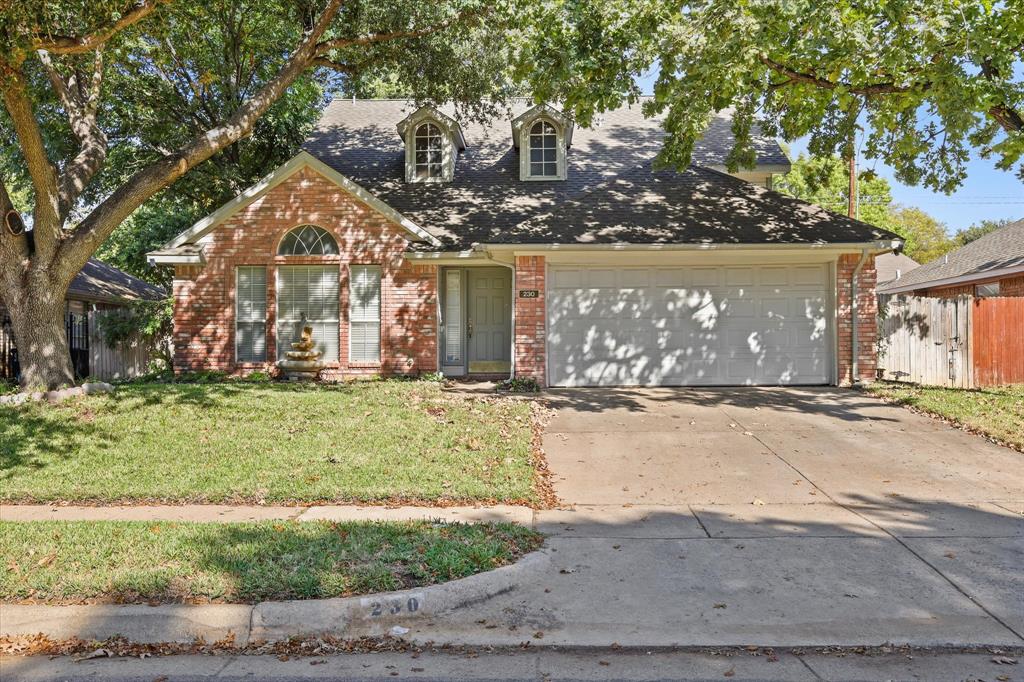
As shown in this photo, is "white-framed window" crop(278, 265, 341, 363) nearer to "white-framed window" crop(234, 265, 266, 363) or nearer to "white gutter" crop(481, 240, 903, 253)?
"white-framed window" crop(234, 265, 266, 363)

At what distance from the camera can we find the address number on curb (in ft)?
14.0

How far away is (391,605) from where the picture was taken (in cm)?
431

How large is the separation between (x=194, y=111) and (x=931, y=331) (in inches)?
741

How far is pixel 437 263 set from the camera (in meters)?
14.2

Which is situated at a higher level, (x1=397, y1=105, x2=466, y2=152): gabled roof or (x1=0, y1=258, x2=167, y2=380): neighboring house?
(x1=397, y1=105, x2=466, y2=152): gabled roof

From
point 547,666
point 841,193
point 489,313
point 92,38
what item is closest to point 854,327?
point 489,313

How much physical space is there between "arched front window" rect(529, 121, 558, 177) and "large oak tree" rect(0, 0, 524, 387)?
62.8 inches

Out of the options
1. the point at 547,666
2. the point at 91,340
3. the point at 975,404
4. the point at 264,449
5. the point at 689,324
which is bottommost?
the point at 547,666

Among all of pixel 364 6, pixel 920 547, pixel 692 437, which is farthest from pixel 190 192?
pixel 920 547

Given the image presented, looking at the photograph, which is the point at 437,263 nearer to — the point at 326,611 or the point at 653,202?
the point at 653,202

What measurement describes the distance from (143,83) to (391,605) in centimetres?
1762

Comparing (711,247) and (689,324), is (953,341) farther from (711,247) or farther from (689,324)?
(711,247)

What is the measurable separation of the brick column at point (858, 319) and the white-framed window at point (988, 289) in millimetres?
10319

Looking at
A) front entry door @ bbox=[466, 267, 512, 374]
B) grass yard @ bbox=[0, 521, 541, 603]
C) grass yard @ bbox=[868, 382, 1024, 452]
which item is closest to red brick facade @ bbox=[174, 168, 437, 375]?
front entry door @ bbox=[466, 267, 512, 374]
